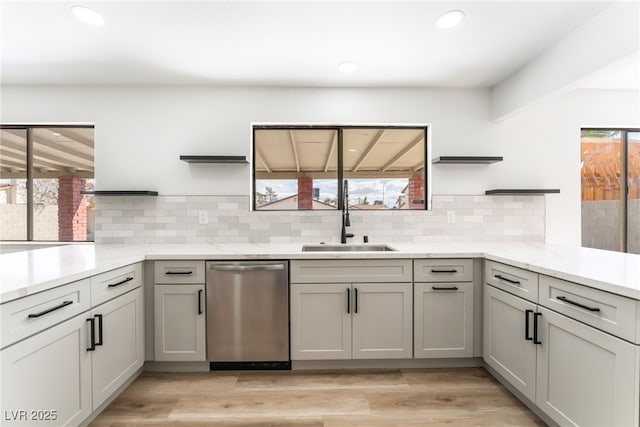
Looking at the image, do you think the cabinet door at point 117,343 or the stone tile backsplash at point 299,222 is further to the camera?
the stone tile backsplash at point 299,222

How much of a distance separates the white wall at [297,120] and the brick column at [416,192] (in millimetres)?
168

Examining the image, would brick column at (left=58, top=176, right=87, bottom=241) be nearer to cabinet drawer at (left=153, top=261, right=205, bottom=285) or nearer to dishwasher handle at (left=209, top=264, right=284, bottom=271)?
cabinet drawer at (left=153, top=261, right=205, bottom=285)

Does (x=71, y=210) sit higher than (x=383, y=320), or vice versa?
(x=71, y=210)

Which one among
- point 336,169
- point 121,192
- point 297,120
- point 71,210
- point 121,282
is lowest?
point 121,282

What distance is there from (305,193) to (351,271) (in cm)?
107

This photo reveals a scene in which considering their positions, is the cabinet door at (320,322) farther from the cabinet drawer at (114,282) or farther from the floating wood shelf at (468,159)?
the floating wood shelf at (468,159)

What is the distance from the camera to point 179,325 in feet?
7.59

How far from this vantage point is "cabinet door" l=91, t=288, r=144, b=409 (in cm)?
178

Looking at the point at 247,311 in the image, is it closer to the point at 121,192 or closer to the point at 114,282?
the point at 114,282

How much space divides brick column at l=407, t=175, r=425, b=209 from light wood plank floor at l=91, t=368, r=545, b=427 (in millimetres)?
1472

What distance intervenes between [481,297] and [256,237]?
193 centimetres

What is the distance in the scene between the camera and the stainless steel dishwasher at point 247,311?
2.31m

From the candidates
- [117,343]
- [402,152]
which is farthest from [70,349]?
[402,152]

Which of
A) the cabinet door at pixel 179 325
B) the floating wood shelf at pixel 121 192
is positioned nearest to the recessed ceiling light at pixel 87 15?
the floating wood shelf at pixel 121 192
